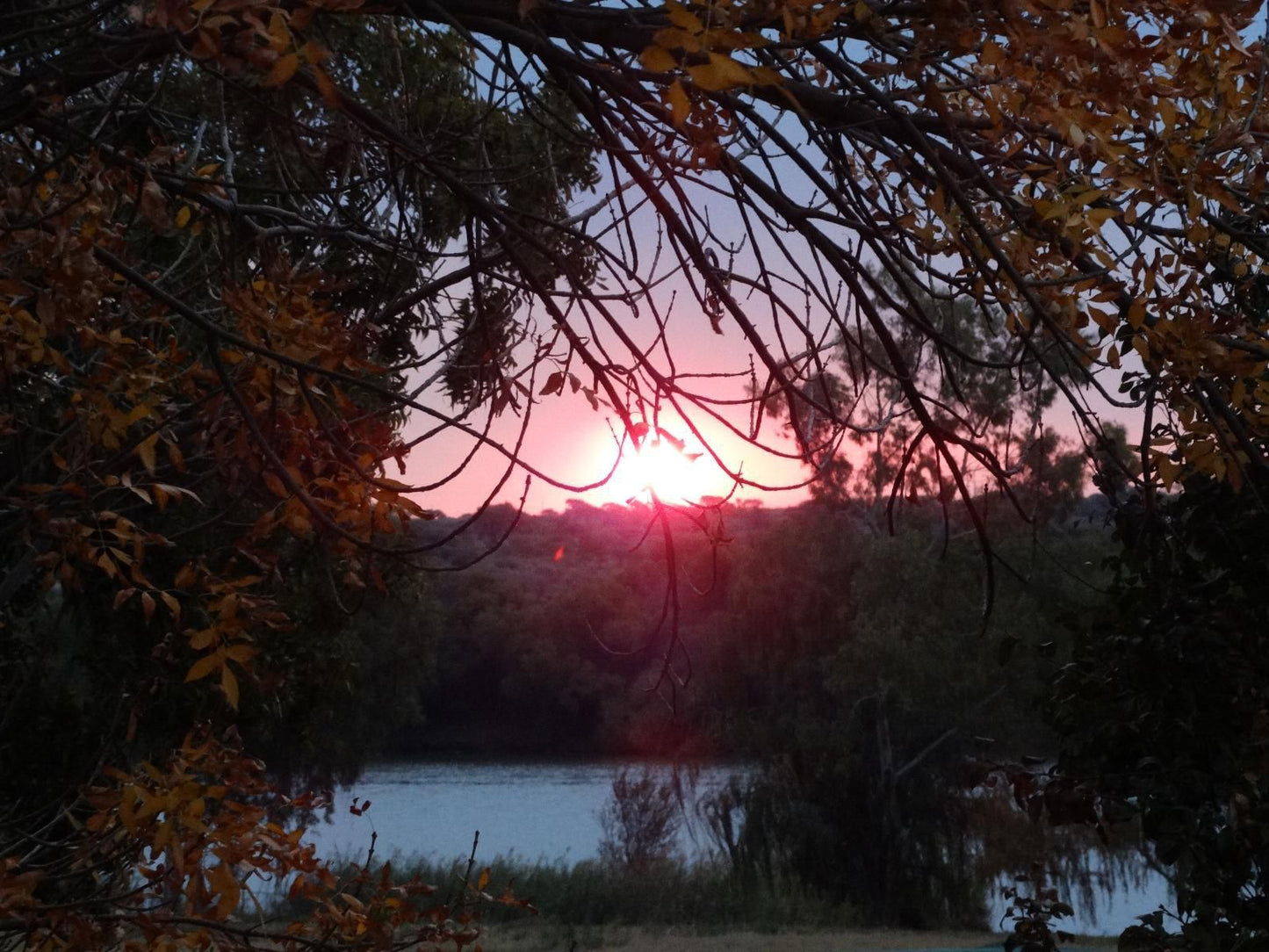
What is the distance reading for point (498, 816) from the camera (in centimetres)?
1884

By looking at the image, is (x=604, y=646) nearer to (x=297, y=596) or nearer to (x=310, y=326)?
(x=310, y=326)

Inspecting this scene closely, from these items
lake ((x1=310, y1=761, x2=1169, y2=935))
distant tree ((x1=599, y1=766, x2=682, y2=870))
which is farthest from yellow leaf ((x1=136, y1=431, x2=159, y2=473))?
distant tree ((x1=599, y1=766, x2=682, y2=870))

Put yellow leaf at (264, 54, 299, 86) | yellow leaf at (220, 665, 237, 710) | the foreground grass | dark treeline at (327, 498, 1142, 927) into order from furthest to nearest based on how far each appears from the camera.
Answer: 1. dark treeline at (327, 498, 1142, 927)
2. the foreground grass
3. yellow leaf at (220, 665, 237, 710)
4. yellow leaf at (264, 54, 299, 86)

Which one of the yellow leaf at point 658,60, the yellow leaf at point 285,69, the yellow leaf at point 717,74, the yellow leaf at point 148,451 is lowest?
the yellow leaf at point 148,451

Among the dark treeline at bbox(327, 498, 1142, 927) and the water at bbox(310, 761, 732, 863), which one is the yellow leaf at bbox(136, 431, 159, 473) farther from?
the dark treeline at bbox(327, 498, 1142, 927)

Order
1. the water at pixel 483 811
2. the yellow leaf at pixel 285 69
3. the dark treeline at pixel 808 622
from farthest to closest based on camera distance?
the dark treeline at pixel 808 622, the water at pixel 483 811, the yellow leaf at pixel 285 69

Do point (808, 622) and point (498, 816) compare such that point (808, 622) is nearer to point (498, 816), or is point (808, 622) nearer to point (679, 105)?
point (498, 816)

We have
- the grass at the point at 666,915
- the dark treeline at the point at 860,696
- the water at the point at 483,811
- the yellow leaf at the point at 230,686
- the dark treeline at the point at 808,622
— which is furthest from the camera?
the dark treeline at the point at 808,622

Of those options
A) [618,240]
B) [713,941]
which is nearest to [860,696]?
[713,941]

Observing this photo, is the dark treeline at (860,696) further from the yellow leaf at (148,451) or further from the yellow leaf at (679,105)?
the yellow leaf at (679,105)

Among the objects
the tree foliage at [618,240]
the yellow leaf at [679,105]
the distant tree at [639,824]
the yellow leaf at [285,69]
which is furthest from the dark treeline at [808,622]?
the yellow leaf at [679,105]

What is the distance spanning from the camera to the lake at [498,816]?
14.5 metres

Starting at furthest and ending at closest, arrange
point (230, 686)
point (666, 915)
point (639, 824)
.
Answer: point (639, 824) → point (666, 915) → point (230, 686)

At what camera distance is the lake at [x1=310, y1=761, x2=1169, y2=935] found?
14.5 m
